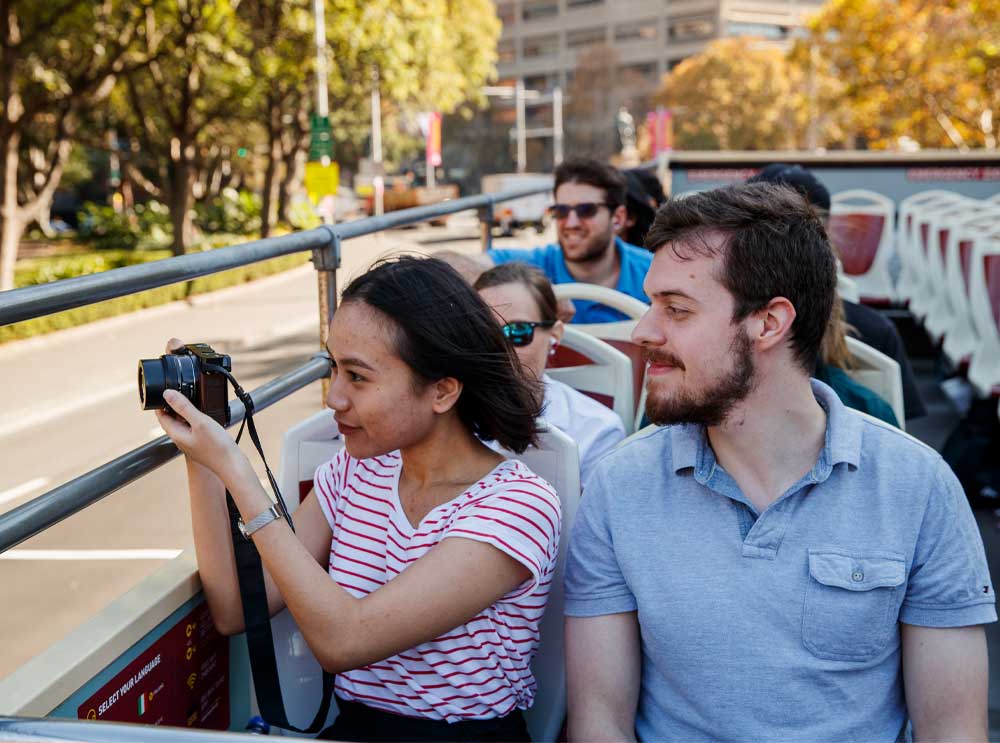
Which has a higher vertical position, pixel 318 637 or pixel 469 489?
pixel 469 489

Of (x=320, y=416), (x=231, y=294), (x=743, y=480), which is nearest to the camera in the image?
(x=743, y=480)

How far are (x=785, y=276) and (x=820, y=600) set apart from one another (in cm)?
54

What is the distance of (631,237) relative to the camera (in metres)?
5.94

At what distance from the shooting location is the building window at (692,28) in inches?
3728

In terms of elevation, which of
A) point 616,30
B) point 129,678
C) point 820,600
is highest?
point 616,30

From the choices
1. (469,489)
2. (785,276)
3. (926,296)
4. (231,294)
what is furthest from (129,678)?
(231,294)

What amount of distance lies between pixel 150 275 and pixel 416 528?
0.67 meters

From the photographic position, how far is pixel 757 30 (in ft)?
320

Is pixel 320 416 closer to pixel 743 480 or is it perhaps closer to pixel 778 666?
pixel 743 480

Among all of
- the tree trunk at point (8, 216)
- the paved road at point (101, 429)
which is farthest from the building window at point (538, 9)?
the tree trunk at point (8, 216)

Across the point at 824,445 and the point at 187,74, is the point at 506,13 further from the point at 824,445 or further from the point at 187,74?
the point at 824,445

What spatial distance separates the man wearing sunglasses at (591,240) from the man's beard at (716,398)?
2.83 meters

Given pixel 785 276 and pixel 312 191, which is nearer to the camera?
pixel 785 276

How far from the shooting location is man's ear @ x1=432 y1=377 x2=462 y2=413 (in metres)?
2.04
